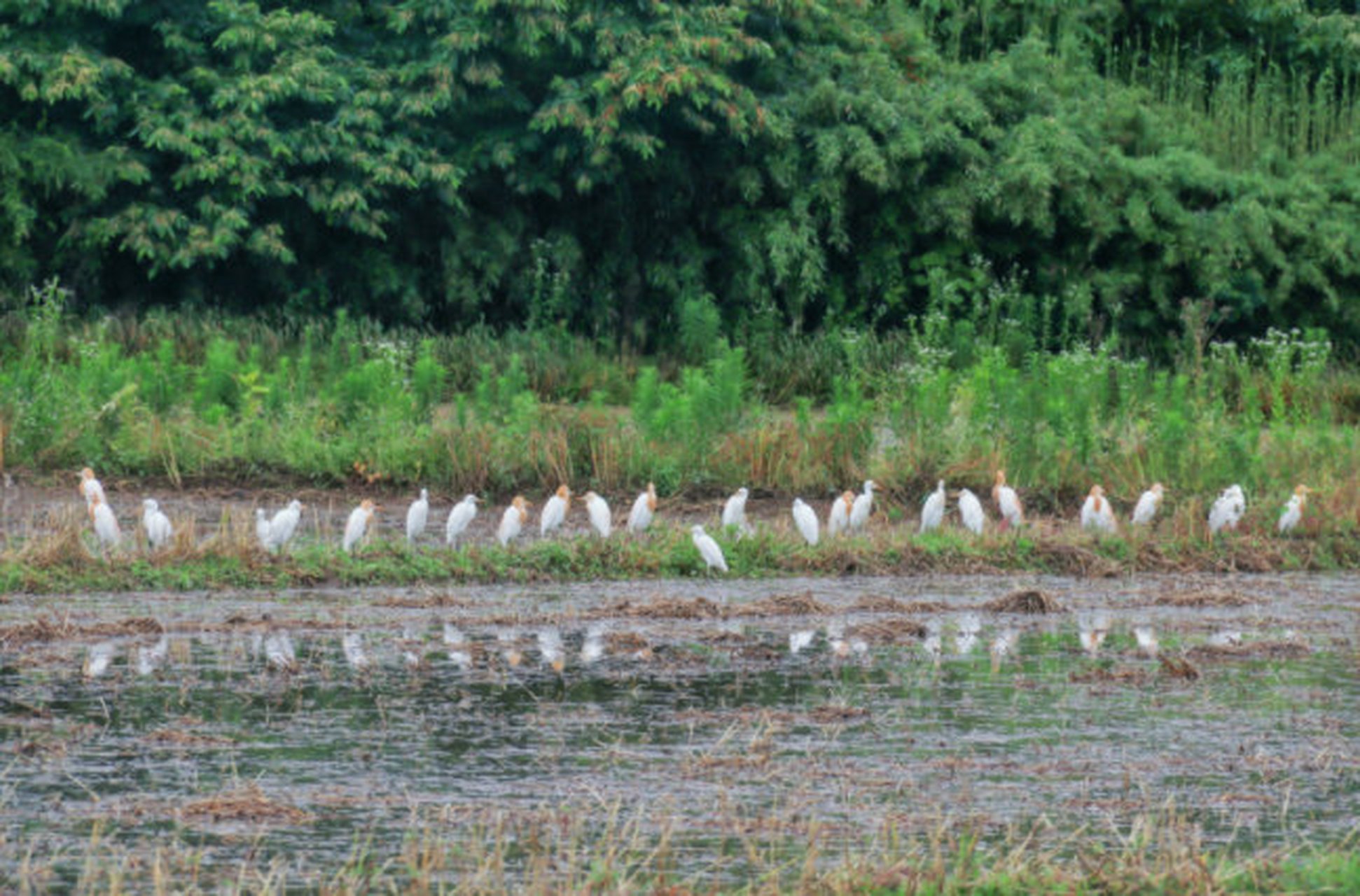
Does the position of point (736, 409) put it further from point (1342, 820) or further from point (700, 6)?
point (1342, 820)

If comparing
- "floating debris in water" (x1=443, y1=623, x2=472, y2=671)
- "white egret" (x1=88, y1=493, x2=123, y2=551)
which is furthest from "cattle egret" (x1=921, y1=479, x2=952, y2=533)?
"white egret" (x1=88, y1=493, x2=123, y2=551)

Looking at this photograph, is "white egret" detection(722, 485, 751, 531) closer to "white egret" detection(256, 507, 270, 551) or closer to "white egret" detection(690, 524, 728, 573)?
"white egret" detection(690, 524, 728, 573)

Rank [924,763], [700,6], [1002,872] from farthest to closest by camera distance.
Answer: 1. [700,6]
2. [924,763]
3. [1002,872]

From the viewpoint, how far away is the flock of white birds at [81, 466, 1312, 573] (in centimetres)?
1614

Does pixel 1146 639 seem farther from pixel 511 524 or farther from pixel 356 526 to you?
pixel 356 526

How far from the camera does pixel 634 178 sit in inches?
1056

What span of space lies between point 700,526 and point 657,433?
3196mm

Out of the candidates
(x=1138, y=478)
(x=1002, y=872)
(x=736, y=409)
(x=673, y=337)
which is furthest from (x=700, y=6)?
(x=1002, y=872)

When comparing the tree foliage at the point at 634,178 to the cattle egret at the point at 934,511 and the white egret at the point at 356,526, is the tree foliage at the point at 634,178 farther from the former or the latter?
Answer: the white egret at the point at 356,526

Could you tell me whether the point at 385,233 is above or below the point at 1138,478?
above

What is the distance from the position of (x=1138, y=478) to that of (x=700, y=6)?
860cm

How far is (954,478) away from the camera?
65.1ft

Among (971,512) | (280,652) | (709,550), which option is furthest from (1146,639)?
(280,652)

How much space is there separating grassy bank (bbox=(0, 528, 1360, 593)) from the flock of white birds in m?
0.23
